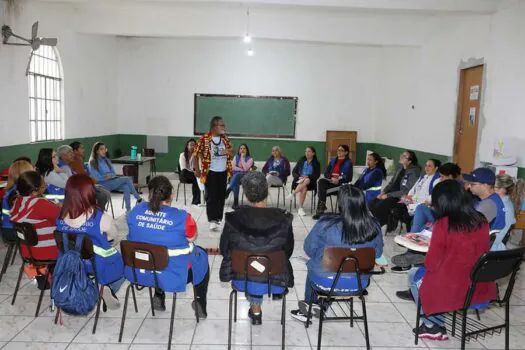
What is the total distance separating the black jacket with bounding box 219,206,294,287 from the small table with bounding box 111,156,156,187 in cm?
561

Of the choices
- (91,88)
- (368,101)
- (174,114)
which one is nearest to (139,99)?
(174,114)

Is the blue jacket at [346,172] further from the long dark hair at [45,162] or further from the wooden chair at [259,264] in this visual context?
the wooden chair at [259,264]

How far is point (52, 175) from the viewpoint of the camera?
15.8 feet

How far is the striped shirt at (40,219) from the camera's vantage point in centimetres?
315

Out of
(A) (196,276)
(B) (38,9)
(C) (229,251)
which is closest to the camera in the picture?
(C) (229,251)

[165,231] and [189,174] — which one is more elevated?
[165,231]

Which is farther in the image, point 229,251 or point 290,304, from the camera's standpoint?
point 290,304

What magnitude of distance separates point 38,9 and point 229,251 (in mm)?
5824

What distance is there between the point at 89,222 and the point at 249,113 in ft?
26.3

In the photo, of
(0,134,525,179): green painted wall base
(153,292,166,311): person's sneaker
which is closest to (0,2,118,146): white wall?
(0,134,525,179): green painted wall base

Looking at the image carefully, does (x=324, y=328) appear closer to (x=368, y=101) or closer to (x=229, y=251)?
(x=229, y=251)

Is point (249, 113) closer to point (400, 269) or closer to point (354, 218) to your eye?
point (400, 269)

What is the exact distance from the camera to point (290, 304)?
3.57 metres

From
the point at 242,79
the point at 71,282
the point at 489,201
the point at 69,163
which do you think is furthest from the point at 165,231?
the point at 242,79
